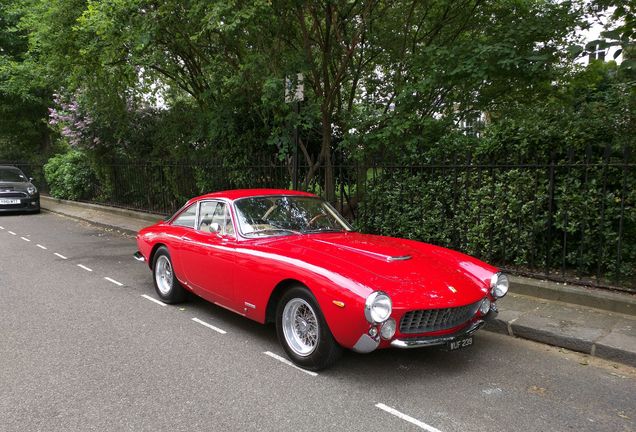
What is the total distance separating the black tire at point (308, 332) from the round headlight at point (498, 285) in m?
1.46

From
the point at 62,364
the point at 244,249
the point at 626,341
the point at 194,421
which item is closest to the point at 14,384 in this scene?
the point at 62,364

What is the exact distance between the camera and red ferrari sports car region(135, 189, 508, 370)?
3.43 metres

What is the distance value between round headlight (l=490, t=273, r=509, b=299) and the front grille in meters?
0.40

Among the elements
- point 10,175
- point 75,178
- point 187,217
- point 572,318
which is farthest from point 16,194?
point 572,318

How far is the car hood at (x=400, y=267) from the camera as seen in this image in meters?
3.51

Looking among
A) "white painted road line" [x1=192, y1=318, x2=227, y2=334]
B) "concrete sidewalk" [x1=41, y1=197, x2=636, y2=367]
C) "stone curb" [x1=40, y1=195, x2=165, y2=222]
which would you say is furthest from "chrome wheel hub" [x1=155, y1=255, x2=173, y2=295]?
"stone curb" [x1=40, y1=195, x2=165, y2=222]

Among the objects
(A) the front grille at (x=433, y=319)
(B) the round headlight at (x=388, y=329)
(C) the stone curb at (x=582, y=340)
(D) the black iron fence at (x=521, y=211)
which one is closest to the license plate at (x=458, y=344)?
(A) the front grille at (x=433, y=319)

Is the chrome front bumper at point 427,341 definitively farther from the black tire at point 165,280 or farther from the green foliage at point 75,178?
the green foliage at point 75,178

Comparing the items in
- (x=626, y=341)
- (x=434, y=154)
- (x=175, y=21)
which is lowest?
(x=626, y=341)

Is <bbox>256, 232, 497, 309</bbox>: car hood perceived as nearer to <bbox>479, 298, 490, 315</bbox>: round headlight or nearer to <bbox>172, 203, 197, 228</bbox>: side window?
<bbox>479, 298, 490, 315</bbox>: round headlight

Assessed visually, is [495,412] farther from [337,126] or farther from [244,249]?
[337,126]

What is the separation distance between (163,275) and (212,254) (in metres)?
1.55

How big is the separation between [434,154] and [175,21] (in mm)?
5311

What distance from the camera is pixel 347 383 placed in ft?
11.8
